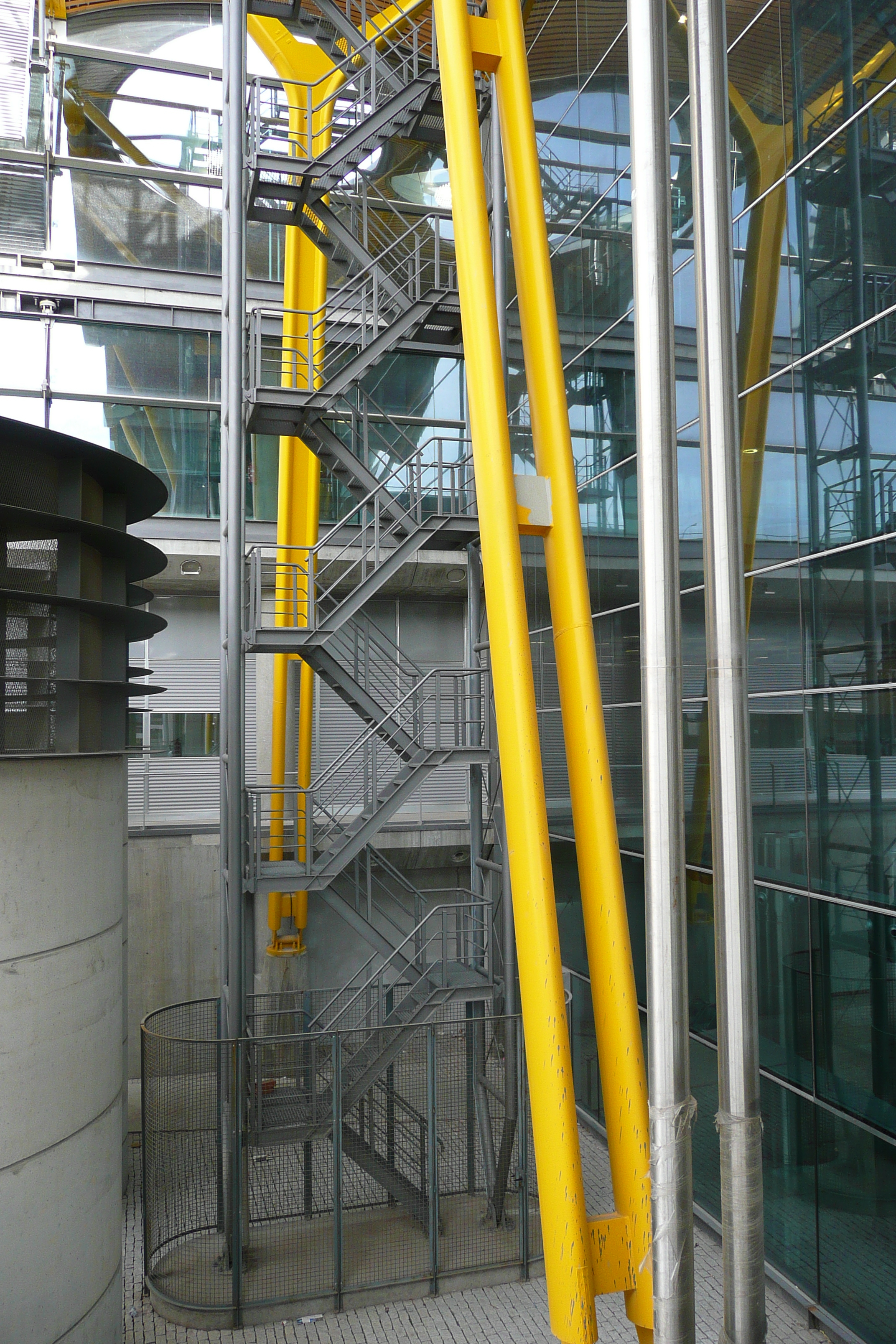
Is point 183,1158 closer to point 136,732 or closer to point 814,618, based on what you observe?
point 814,618

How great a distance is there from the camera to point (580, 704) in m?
6.61

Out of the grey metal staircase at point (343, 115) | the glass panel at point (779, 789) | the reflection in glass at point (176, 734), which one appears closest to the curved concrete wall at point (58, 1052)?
the glass panel at point (779, 789)

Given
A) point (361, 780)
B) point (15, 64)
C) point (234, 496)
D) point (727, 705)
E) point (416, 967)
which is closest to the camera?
point (727, 705)

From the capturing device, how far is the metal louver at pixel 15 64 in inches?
679

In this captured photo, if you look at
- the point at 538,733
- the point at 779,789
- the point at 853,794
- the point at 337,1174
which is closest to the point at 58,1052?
the point at 538,733

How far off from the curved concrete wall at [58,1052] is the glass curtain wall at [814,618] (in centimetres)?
541

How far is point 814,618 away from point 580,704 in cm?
374

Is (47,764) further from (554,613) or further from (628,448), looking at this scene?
(628,448)

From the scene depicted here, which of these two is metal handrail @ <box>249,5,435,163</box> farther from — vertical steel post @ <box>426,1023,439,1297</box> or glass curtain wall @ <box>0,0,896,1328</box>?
vertical steel post @ <box>426,1023,439,1297</box>

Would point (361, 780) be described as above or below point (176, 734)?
below

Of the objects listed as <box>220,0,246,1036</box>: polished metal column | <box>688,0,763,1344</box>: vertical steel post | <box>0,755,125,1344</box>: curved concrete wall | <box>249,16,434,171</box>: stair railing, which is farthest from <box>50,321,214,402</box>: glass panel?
<box>688,0,763,1344</box>: vertical steel post

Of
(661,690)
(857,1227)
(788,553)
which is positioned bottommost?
(857,1227)

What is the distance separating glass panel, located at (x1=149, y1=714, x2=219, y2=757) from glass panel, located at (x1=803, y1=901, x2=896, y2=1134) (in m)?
13.0

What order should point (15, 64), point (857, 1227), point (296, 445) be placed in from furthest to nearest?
1. point (15, 64)
2. point (296, 445)
3. point (857, 1227)
